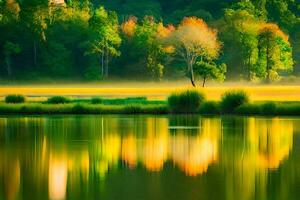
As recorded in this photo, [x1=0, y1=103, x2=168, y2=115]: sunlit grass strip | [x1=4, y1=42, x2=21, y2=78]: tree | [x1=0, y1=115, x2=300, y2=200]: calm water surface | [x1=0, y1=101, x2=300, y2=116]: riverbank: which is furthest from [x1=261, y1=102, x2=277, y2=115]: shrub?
[x1=4, y1=42, x2=21, y2=78]: tree

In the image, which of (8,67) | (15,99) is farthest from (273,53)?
(15,99)

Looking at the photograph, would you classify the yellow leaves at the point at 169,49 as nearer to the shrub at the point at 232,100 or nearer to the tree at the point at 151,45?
the tree at the point at 151,45

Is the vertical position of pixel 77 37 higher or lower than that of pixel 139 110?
higher

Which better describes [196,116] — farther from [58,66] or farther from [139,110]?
[58,66]

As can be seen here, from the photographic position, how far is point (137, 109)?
3559 cm

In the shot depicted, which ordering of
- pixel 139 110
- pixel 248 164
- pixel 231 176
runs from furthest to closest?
pixel 139 110
pixel 248 164
pixel 231 176

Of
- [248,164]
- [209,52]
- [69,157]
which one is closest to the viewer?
[248,164]

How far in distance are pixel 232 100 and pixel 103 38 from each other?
28.2 metres

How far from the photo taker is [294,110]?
111ft

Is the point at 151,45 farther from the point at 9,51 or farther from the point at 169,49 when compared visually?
the point at 9,51

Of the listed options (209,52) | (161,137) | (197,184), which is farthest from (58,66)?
(197,184)

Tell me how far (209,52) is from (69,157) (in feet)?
132

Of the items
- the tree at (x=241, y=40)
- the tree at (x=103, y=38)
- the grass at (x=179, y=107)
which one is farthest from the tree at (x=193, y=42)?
the grass at (x=179, y=107)

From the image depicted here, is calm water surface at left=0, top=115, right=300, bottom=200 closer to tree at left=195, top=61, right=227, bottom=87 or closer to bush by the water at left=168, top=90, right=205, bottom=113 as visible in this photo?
bush by the water at left=168, top=90, right=205, bottom=113
